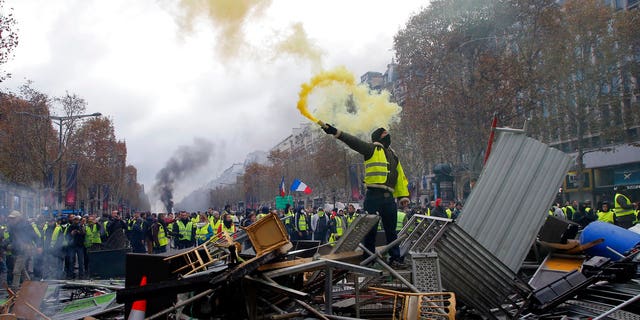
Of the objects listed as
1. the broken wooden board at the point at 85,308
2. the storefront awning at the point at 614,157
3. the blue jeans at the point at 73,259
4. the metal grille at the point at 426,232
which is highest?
the storefront awning at the point at 614,157

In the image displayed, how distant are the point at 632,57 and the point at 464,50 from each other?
1096cm

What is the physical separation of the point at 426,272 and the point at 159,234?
13.5m

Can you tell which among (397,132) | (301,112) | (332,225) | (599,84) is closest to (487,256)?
(301,112)

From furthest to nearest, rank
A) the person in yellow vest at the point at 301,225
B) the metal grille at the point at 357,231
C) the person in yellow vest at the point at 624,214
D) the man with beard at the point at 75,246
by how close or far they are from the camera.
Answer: the person in yellow vest at the point at 301,225 < the man with beard at the point at 75,246 < the person in yellow vest at the point at 624,214 < the metal grille at the point at 357,231

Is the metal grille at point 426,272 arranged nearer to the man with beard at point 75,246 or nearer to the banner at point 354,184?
the man with beard at point 75,246

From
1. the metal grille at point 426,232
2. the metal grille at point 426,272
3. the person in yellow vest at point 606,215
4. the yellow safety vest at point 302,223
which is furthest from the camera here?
the yellow safety vest at point 302,223

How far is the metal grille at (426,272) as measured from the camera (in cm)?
565

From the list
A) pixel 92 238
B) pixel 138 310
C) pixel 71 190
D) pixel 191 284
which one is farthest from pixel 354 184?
pixel 191 284

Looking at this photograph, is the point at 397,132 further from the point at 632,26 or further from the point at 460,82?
the point at 632,26

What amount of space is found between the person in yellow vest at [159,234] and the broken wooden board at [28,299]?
10.9 m

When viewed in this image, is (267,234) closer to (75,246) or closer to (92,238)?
(75,246)

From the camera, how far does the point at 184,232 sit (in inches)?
711

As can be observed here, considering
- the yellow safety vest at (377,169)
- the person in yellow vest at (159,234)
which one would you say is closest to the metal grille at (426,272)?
the yellow safety vest at (377,169)

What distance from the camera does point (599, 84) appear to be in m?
32.9
